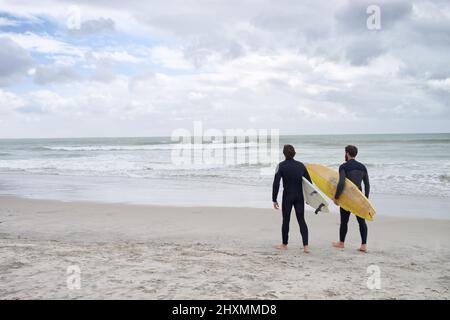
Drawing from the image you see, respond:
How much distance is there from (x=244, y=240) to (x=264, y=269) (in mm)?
2147

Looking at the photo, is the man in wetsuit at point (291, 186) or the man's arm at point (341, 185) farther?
the man's arm at point (341, 185)

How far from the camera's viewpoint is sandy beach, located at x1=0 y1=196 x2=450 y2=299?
4156mm

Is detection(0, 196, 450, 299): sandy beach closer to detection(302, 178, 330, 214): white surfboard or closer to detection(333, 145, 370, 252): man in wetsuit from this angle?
detection(333, 145, 370, 252): man in wetsuit

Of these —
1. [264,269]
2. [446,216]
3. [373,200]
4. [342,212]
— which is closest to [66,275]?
[264,269]

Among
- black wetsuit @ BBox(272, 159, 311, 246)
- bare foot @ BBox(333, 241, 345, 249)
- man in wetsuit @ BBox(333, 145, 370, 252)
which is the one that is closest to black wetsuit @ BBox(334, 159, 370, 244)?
man in wetsuit @ BBox(333, 145, 370, 252)

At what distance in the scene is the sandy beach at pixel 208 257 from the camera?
13.6 feet

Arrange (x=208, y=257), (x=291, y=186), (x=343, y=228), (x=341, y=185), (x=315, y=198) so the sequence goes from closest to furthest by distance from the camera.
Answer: (x=208, y=257), (x=291, y=186), (x=341, y=185), (x=343, y=228), (x=315, y=198)

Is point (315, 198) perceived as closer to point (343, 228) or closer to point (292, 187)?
point (343, 228)

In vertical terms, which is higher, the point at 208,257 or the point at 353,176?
the point at 353,176

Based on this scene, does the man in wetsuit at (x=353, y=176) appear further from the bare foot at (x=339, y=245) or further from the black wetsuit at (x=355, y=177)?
the bare foot at (x=339, y=245)

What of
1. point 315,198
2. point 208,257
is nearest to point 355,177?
point 315,198

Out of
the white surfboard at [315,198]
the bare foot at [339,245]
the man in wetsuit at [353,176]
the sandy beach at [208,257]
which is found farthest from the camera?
the white surfboard at [315,198]

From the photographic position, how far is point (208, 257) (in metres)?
5.56

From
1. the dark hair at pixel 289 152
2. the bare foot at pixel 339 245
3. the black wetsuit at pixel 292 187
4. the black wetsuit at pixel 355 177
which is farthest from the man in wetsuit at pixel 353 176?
the dark hair at pixel 289 152
